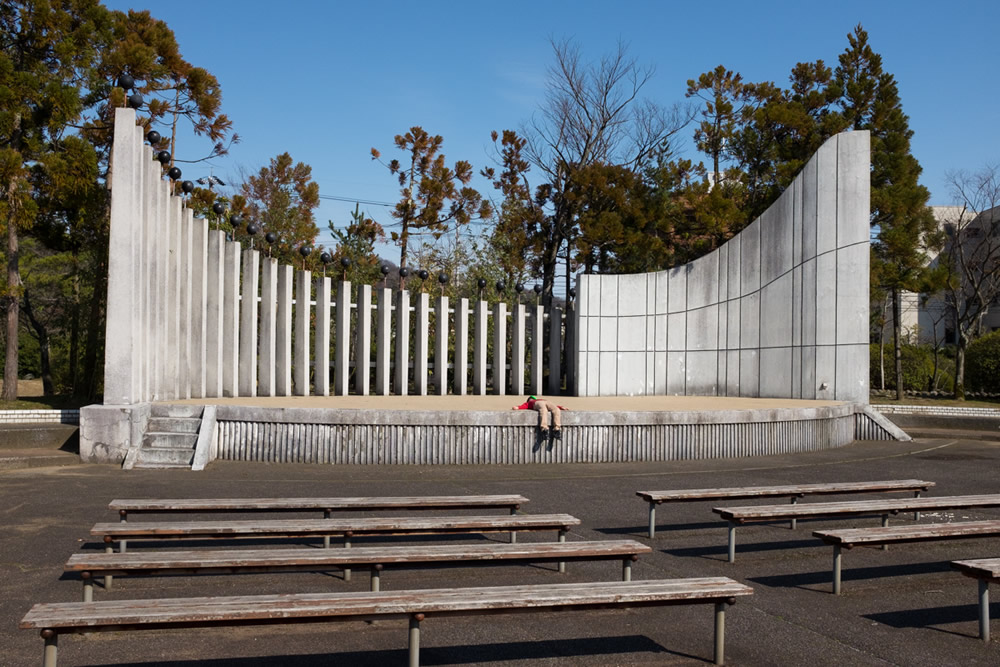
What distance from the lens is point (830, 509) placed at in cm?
712

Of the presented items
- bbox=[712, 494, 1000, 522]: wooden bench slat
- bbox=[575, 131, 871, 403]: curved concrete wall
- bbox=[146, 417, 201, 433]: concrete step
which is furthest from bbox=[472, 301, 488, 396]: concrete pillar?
bbox=[712, 494, 1000, 522]: wooden bench slat

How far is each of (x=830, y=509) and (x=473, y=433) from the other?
246 inches

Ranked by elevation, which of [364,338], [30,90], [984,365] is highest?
[30,90]

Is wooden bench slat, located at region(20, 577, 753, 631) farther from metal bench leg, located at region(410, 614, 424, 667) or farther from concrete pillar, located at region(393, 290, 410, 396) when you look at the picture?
concrete pillar, located at region(393, 290, 410, 396)

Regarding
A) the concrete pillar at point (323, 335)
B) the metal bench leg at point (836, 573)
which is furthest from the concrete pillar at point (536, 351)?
the metal bench leg at point (836, 573)

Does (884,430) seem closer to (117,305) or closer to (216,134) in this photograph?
(117,305)

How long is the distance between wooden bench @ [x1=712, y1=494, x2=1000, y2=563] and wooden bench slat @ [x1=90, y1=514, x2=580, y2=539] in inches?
52.1

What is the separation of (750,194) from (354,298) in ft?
36.2

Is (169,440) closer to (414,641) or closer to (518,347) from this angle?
(414,641)

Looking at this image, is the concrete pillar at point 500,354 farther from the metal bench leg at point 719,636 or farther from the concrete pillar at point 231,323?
the metal bench leg at point 719,636

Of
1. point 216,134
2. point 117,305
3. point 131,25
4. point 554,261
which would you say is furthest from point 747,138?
point 117,305

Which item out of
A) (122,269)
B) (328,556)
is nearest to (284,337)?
(122,269)

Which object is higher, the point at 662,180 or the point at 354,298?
the point at 662,180

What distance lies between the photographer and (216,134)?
20672mm
